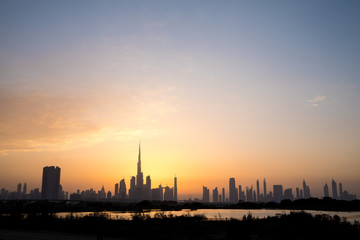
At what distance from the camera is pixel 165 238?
25859mm

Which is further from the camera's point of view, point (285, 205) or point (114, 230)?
point (285, 205)

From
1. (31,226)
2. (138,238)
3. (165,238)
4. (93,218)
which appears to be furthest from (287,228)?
(31,226)

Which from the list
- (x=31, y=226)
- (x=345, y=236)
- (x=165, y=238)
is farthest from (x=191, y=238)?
(x=31, y=226)

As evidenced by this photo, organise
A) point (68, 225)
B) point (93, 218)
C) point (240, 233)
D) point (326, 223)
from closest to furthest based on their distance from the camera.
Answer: point (240, 233), point (326, 223), point (68, 225), point (93, 218)

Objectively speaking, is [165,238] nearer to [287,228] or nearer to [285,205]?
[287,228]

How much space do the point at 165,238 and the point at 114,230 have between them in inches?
310

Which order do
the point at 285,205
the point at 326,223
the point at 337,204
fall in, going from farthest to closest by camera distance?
1. the point at 285,205
2. the point at 337,204
3. the point at 326,223

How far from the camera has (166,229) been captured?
107ft

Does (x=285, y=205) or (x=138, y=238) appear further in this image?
(x=285, y=205)

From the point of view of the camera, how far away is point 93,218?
3750 centimetres

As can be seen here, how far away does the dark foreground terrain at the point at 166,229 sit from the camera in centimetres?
2611

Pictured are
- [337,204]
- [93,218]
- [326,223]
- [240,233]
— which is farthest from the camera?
[337,204]

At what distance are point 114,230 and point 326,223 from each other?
71.7 feet

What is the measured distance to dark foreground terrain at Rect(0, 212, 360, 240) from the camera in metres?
26.1
